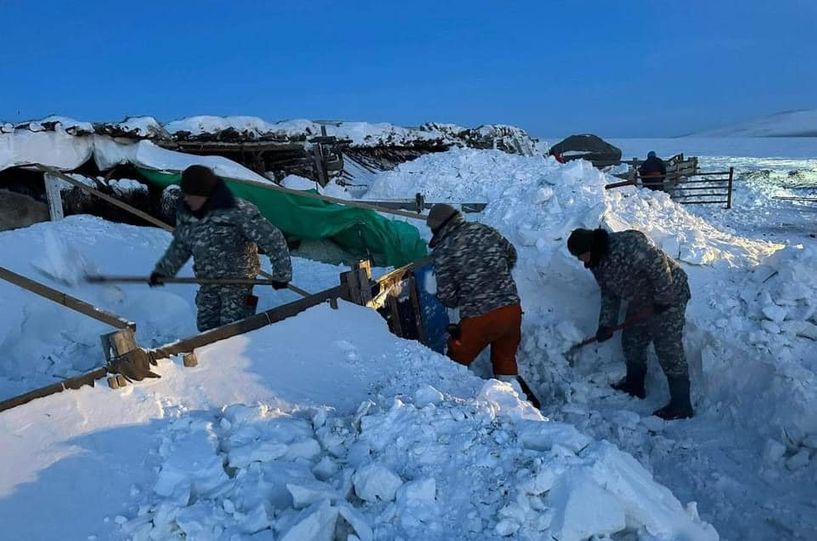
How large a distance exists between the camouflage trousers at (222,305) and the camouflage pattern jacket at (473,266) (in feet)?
4.54

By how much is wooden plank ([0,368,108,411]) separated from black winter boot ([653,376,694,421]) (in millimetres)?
3924

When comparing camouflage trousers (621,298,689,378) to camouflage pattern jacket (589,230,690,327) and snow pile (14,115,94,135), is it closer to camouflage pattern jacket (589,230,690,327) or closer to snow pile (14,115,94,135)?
camouflage pattern jacket (589,230,690,327)

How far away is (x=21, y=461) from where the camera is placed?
2.34 m

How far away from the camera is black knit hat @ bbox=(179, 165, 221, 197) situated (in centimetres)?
366

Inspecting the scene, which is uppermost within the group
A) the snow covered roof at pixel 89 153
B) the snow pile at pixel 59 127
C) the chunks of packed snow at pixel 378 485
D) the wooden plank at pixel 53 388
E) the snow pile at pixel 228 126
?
the snow pile at pixel 228 126

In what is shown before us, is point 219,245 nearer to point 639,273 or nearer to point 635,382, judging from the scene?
point 639,273

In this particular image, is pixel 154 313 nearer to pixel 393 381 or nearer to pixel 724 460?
pixel 393 381

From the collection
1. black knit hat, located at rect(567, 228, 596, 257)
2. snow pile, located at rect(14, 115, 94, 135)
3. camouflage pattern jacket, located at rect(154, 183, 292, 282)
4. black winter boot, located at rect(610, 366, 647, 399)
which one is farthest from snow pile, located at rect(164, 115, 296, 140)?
black winter boot, located at rect(610, 366, 647, 399)

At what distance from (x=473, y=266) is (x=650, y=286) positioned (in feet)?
4.64

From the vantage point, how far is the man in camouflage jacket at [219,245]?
376 cm

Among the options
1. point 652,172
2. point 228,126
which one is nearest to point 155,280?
point 228,126

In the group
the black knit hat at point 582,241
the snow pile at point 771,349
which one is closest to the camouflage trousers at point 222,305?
the black knit hat at point 582,241

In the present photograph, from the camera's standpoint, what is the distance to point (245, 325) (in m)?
3.56

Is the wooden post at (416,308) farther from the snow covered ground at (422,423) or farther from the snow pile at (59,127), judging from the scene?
the snow pile at (59,127)
